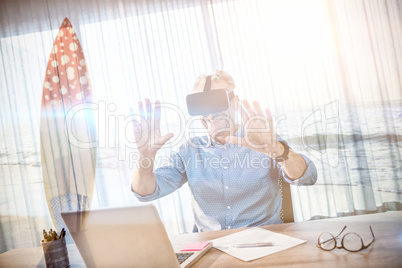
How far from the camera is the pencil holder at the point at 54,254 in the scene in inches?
46.4

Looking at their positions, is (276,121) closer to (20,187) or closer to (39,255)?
(39,255)

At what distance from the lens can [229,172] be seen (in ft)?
5.52

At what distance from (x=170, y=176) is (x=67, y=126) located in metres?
1.70

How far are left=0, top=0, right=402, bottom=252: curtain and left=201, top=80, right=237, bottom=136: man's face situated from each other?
102 centimetres

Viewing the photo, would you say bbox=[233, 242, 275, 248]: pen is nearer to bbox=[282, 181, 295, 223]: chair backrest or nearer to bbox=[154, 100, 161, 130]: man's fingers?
bbox=[282, 181, 295, 223]: chair backrest

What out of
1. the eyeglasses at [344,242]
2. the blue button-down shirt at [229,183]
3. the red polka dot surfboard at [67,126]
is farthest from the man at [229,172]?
the red polka dot surfboard at [67,126]

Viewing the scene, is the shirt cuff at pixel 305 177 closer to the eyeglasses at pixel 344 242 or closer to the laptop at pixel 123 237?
the eyeglasses at pixel 344 242

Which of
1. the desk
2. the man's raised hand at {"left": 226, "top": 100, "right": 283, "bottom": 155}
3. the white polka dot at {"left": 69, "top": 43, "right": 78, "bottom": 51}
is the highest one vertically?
the white polka dot at {"left": 69, "top": 43, "right": 78, "bottom": 51}

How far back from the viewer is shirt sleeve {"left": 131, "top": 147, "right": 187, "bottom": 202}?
1.76m

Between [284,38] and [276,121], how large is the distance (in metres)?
0.70

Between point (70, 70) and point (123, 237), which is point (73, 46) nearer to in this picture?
point (70, 70)

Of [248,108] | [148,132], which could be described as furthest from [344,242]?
[148,132]

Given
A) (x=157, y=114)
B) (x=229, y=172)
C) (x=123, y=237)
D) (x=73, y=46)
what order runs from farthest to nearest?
(x=73, y=46) < (x=229, y=172) < (x=157, y=114) < (x=123, y=237)

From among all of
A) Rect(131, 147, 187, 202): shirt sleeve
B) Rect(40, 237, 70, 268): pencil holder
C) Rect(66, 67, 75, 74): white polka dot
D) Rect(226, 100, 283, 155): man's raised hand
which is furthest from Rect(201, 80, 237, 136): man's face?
Rect(66, 67, 75, 74): white polka dot
